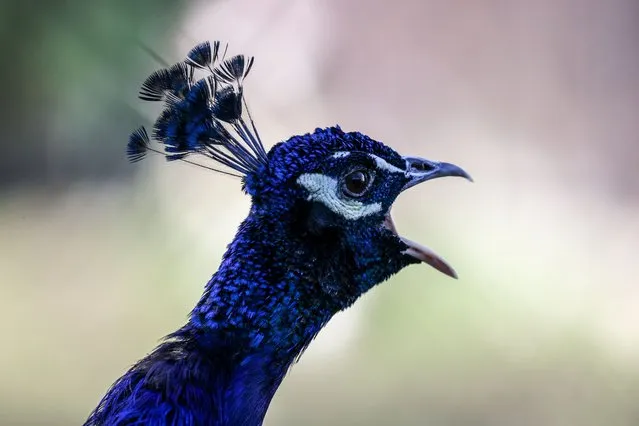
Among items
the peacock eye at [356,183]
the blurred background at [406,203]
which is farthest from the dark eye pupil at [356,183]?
the blurred background at [406,203]

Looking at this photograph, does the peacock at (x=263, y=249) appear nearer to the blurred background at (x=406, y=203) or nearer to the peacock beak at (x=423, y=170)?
the peacock beak at (x=423, y=170)

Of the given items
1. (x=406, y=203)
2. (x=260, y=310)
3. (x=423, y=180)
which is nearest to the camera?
(x=260, y=310)

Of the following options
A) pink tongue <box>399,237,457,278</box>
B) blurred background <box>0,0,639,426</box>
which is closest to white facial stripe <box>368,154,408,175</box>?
pink tongue <box>399,237,457,278</box>

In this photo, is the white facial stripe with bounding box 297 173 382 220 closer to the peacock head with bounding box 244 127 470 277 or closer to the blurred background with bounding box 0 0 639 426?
the peacock head with bounding box 244 127 470 277

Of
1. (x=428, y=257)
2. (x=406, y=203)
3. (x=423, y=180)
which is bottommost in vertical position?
(x=428, y=257)

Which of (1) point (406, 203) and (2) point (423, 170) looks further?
(1) point (406, 203)

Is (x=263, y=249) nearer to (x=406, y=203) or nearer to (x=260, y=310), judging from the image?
(x=260, y=310)

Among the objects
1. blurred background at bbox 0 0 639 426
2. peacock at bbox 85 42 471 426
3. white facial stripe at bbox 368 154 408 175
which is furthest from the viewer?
blurred background at bbox 0 0 639 426

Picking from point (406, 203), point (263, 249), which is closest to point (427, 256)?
point (263, 249)
